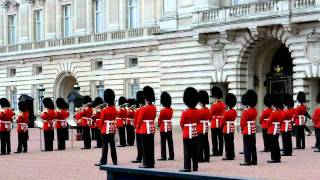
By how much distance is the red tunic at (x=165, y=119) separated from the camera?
1493 centimetres

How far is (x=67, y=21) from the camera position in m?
38.6

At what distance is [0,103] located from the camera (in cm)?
1959

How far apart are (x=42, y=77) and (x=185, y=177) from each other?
33526 mm

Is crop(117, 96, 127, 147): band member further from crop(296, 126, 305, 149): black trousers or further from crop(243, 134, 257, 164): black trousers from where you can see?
crop(243, 134, 257, 164): black trousers

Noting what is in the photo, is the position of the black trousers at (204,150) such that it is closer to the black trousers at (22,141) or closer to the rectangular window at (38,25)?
the black trousers at (22,141)

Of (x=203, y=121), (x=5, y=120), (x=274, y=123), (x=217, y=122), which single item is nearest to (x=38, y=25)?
(x=5, y=120)

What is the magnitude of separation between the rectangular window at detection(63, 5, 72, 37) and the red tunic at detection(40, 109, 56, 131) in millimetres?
19214

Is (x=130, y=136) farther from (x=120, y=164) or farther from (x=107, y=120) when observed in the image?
(x=107, y=120)

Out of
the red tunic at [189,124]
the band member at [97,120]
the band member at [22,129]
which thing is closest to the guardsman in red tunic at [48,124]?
the band member at [22,129]

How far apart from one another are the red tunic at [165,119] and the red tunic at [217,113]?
121 cm

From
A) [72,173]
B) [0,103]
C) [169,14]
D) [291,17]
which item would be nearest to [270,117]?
[72,173]

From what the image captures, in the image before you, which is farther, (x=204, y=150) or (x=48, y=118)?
(x=48, y=118)

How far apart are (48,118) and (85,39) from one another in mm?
16791

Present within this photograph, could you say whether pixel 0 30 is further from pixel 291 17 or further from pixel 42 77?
pixel 291 17
